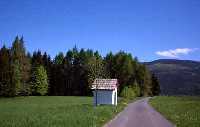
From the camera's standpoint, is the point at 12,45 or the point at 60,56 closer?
the point at 12,45

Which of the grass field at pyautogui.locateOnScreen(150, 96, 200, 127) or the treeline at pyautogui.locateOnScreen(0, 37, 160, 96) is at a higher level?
the treeline at pyautogui.locateOnScreen(0, 37, 160, 96)

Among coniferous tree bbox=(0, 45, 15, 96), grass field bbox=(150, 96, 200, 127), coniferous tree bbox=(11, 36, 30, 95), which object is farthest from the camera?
coniferous tree bbox=(11, 36, 30, 95)

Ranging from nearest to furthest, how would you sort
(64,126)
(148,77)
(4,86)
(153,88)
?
(64,126), (4,86), (148,77), (153,88)

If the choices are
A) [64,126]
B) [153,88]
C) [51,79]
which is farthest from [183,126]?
[153,88]

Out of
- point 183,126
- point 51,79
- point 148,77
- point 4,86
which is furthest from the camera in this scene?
point 148,77

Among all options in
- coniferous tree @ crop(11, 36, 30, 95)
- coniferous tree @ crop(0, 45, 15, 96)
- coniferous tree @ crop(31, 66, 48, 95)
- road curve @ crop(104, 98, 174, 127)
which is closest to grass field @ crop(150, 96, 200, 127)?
road curve @ crop(104, 98, 174, 127)

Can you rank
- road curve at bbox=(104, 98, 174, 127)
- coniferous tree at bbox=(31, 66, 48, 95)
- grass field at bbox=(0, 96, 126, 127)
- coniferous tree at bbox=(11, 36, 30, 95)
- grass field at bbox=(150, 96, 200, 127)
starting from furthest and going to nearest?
coniferous tree at bbox=(31, 66, 48, 95)
coniferous tree at bbox=(11, 36, 30, 95)
grass field at bbox=(150, 96, 200, 127)
road curve at bbox=(104, 98, 174, 127)
grass field at bbox=(0, 96, 126, 127)

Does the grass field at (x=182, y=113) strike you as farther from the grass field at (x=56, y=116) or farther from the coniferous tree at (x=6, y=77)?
the coniferous tree at (x=6, y=77)

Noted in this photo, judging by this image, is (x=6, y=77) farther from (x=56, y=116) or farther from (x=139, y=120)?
(x=139, y=120)

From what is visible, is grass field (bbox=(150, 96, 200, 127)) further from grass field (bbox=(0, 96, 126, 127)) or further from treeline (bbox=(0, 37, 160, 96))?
treeline (bbox=(0, 37, 160, 96))

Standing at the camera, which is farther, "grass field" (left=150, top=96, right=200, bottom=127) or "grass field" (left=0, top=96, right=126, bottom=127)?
"grass field" (left=150, top=96, right=200, bottom=127)

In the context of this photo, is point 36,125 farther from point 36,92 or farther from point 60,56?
point 60,56

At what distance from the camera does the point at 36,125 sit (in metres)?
27.2

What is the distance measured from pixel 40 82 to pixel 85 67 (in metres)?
20.7
